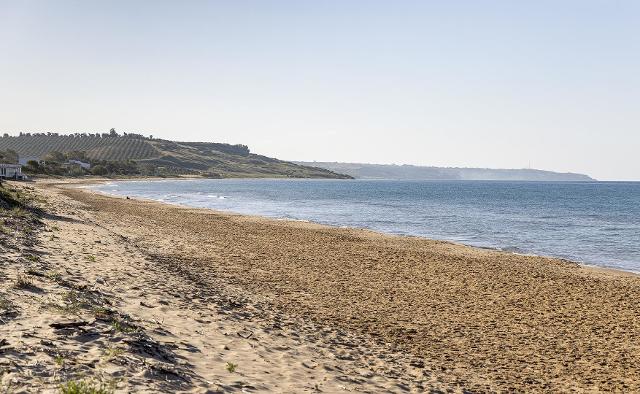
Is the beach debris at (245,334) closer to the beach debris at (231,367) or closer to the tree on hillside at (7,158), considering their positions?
the beach debris at (231,367)

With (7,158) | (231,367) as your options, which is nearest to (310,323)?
(231,367)

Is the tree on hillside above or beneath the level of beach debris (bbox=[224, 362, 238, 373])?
above

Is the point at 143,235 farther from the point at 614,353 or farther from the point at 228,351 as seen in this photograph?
the point at 614,353

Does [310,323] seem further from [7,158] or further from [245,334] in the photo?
[7,158]

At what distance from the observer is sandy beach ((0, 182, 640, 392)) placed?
8336 millimetres

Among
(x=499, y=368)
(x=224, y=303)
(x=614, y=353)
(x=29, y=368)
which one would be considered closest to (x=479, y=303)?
(x=614, y=353)

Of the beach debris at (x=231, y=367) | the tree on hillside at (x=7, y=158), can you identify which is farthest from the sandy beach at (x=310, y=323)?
the tree on hillside at (x=7, y=158)

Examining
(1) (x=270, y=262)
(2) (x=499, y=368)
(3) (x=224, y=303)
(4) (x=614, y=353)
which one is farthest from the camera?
(1) (x=270, y=262)

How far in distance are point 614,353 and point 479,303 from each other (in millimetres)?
4704

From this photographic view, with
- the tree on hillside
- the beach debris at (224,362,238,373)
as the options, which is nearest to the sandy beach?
the beach debris at (224,362,238,373)

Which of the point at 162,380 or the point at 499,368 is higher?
the point at 162,380

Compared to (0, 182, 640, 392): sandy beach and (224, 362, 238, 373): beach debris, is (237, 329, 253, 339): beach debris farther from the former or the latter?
(224, 362, 238, 373): beach debris

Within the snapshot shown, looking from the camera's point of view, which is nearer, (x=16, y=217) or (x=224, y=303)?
(x=224, y=303)

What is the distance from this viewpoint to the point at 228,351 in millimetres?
9789
